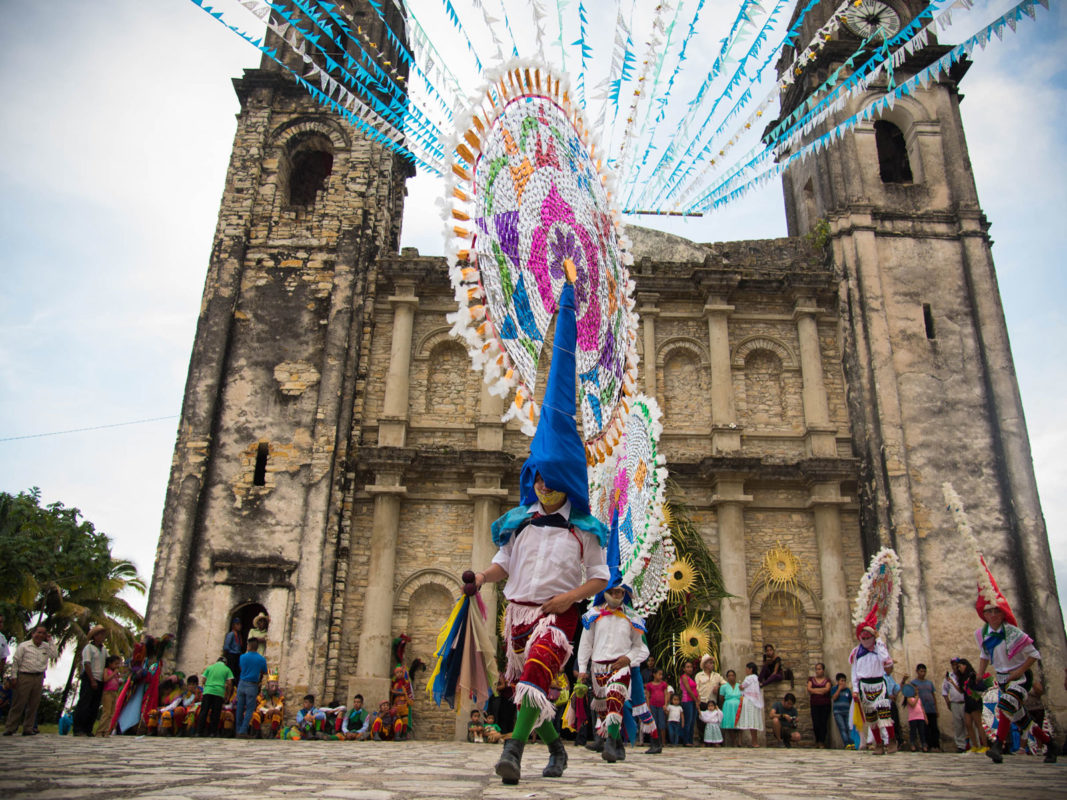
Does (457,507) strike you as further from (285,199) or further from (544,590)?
(544,590)

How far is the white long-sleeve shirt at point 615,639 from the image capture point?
21.8 feet

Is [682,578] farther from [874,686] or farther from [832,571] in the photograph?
[874,686]

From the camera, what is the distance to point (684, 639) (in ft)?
44.9

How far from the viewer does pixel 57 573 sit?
65.5 feet

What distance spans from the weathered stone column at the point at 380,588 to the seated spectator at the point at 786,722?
20.9 feet

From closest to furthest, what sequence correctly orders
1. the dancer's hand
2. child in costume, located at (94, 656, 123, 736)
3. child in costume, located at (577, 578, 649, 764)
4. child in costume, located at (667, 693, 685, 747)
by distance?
1. the dancer's hand
2. child in costume, located at (577, 578, 649, 764)
3. child in costume, located at (94, 656, 123, 736)
4. child in costume, located at (667, 693, 685, 747)

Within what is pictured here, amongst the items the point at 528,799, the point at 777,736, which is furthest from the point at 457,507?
the point at 528,799

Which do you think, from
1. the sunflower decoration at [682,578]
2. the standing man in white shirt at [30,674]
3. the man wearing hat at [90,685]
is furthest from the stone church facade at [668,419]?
the standing man in white shirt at [30,674]

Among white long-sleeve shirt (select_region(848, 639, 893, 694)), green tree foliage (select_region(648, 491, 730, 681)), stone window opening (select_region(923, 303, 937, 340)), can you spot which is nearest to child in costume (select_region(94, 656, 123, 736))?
green tree foliage (select_region(648, 491, 730, 681))

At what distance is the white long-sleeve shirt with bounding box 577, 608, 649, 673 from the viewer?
21.8 feet

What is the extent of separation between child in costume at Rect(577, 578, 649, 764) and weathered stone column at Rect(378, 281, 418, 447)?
8854mm

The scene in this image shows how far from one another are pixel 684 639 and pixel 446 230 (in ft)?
35.1

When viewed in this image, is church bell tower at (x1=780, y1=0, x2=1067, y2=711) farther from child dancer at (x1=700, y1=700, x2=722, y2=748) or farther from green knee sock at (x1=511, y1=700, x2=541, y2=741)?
green knee sock at (x1=511, y1=700, x2=541, y2=741)

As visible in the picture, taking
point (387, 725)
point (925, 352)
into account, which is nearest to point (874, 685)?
point (387, 725)
